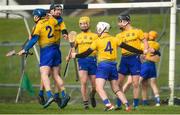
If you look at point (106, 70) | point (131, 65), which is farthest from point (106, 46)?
point (131, 65)

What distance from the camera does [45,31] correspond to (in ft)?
54.0

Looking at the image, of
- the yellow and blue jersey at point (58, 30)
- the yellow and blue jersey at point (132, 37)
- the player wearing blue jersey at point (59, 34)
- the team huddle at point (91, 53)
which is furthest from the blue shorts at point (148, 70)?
the yellow and blue jersey at point (58, 30)

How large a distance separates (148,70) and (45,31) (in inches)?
183

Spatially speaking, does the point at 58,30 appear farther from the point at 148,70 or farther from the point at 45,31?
the point at 148,70

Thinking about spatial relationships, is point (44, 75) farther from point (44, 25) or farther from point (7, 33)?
point (7, 33)

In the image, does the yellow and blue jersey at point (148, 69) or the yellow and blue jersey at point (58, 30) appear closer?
the yellow and blue jersey at point (58, 30)

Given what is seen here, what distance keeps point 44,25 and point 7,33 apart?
8417mm

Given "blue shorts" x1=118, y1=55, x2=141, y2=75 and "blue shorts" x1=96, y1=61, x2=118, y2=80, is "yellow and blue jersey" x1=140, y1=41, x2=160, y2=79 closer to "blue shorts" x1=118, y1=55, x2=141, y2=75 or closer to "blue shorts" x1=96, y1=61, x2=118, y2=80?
"blue shorts" x1=118, y1=55, x2=141, y2=75

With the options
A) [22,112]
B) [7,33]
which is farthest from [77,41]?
[7,33]

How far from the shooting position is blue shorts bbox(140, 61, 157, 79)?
66.8ft

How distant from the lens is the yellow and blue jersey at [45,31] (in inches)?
645

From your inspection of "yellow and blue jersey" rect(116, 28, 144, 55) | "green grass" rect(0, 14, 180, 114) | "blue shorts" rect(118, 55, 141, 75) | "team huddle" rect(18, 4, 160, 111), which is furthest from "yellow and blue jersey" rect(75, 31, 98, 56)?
"green grass" rect(0, 14, 180, 114)

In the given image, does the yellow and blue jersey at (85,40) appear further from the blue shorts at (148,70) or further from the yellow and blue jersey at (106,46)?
the blue shorts at (148,70)

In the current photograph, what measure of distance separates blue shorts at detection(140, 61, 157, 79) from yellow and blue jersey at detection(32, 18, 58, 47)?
438 cm
